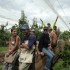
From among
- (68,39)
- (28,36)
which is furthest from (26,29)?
(68,39)

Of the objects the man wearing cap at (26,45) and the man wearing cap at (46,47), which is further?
the man wearing cap at (46,47)

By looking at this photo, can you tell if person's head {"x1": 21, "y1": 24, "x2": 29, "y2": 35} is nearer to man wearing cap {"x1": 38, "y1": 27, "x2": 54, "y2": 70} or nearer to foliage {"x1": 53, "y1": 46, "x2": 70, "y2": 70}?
man wearing cap {"x1": 38, "y1": 27, "x2": 54, "y2": 70}

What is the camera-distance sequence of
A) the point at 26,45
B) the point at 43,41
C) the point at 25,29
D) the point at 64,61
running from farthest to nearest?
1. the point at 64,61
2. the point at 43,41
3. the point at 26,45
4. the point at 25,29

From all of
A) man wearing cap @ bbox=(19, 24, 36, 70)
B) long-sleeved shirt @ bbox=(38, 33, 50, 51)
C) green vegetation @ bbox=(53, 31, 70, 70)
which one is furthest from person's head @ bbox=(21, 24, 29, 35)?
green vegetation @ bbox=(53, 31, 70, 70)

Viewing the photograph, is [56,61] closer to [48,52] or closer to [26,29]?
[48,52]

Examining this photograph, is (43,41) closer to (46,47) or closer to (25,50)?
(46,47)

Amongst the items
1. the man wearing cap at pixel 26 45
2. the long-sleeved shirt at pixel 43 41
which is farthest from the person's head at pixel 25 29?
the long-sleeved shirt at pixel 43 41

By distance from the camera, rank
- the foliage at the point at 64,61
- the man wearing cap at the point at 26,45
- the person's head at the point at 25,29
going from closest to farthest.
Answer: the person's head at the point at 25,29
the man wearing cap at the point at 26,45
the foliage at the point at 64,61

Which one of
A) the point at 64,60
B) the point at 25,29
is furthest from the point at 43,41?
the point at 64,60

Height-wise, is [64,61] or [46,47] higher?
[46,47]

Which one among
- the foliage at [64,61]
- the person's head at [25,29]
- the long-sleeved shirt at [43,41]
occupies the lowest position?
the foliage at [64,61]

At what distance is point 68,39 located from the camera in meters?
13.9

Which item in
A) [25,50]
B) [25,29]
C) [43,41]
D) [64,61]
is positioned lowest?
[64,61]

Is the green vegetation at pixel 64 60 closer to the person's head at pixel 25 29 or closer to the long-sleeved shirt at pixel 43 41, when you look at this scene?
the long-sleeved shirt at pixel 43 41
